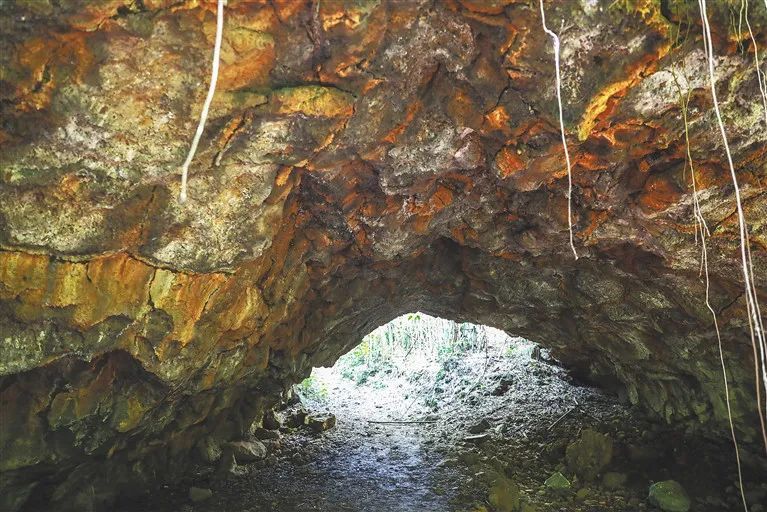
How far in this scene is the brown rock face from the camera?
2.74m

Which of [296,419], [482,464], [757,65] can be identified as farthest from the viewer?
[296,419]

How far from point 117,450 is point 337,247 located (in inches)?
125

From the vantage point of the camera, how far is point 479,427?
8.90m

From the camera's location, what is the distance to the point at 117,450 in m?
5.01

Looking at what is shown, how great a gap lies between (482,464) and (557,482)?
3.85 ft

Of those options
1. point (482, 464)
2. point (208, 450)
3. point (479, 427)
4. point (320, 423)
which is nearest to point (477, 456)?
point (482, 464)

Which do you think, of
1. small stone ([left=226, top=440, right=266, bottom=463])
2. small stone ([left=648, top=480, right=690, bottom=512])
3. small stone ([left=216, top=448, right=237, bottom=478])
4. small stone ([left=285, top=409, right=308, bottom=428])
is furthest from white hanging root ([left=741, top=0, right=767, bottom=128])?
small stone ([left=285, top=409, right=308, bottom=428])

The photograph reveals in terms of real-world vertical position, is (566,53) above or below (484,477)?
above

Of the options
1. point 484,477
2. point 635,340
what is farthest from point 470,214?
point 484,477

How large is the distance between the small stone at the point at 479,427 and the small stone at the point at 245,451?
3.81 meters

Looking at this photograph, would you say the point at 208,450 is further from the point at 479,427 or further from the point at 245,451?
the point at 479,427

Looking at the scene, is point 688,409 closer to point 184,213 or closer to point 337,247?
point 337,247

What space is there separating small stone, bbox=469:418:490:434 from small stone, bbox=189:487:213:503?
4737 mm

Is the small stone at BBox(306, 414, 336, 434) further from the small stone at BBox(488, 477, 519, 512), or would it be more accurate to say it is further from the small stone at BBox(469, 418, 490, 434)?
the small stone at BBox(488, 477, 519, 512)
